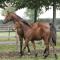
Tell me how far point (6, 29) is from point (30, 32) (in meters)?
16.1

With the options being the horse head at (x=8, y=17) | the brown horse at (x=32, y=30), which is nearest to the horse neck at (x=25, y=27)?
the brown horse at (x=32, y=30)

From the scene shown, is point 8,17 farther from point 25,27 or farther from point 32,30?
point 32,30

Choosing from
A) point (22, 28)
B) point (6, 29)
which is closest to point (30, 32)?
point (22, 28)

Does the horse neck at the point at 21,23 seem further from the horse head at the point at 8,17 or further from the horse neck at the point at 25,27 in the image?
the horse head at the point at 8,17

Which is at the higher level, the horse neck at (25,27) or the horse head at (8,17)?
the horse head at (8,17)

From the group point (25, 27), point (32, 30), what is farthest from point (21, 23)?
point (32, 30)

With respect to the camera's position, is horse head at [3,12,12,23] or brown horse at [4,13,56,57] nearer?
brown horse at [4,13,56,57]

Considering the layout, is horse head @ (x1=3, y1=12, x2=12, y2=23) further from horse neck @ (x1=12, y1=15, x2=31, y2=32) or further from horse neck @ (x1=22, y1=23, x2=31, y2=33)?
horse neck @ (x1=22, y1=23, x2=31, y2=33)

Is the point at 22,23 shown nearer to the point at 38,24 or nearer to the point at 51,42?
the point at 38,24

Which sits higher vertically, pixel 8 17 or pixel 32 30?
pixel 8 17

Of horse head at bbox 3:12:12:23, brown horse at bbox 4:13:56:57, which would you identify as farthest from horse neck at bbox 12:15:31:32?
horse head at bbox 3:12:12:23

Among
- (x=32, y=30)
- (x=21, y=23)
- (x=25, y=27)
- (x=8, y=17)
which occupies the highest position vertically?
(x=8, y=17)

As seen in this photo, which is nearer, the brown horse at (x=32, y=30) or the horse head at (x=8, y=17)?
the brown horse at (x=32, y=30)

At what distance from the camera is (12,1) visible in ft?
75.9
